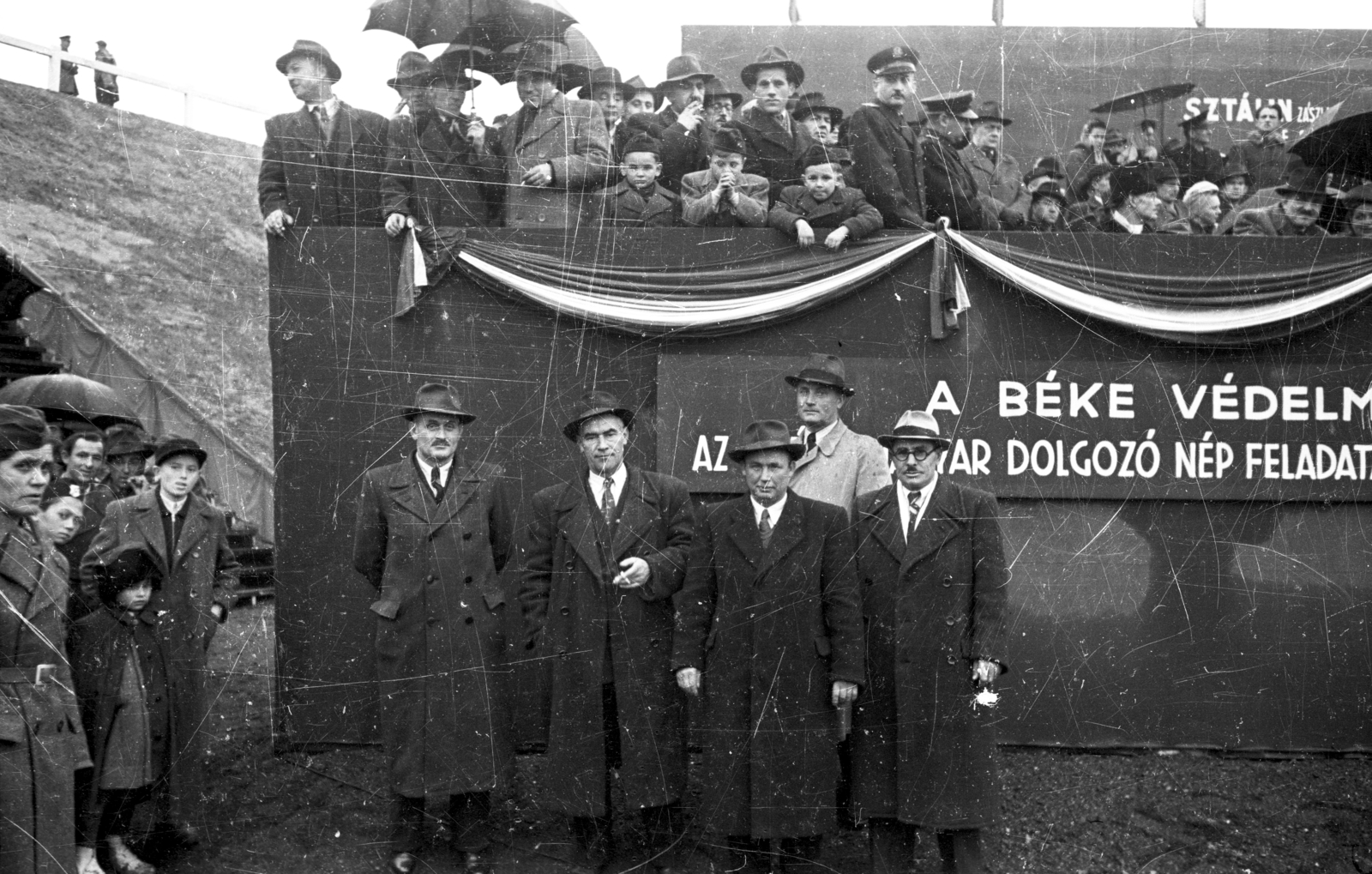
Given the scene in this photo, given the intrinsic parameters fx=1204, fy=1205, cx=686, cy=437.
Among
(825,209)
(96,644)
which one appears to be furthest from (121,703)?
(825,209)

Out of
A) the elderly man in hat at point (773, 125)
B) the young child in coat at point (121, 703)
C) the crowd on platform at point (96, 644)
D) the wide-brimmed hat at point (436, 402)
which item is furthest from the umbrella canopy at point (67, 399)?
the elderly man in hat at point (773, 125)

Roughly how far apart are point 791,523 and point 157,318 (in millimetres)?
10504

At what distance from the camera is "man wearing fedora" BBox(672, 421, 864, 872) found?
15.9 ft

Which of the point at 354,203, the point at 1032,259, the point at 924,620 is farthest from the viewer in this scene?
the point at 354,203

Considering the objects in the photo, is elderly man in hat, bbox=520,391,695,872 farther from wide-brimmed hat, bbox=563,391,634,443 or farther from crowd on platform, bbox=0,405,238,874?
crowd on platform, bbox=0,405,238,874

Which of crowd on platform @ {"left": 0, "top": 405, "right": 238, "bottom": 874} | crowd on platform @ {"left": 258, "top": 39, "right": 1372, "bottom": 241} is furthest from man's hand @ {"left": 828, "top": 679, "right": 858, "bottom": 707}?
crowd on platform @ {"left": 0, "top": 405, "right": 238, "bottom": 874}

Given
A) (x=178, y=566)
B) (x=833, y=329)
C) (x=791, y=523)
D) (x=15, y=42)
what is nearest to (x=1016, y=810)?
(x=791, y=523)

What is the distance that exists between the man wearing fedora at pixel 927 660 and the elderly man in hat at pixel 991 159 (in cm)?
338

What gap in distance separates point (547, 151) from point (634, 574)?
115 inches

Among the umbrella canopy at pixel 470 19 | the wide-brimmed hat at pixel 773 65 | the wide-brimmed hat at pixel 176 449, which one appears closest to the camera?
the wide-brimmed hat at pixel 176 449

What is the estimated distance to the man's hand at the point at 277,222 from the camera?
21.4 ft

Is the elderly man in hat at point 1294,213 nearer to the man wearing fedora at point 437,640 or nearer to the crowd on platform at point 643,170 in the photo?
the crowd on platform at point 643,170

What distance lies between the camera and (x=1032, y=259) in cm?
633

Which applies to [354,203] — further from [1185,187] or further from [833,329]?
[1185,187]
